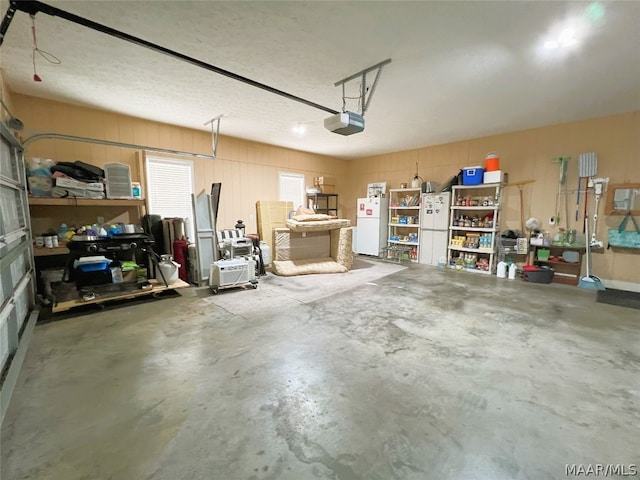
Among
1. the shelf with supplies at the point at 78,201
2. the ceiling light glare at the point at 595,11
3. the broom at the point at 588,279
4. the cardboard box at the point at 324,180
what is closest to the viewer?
the ceiling light glare at the point at 595,11

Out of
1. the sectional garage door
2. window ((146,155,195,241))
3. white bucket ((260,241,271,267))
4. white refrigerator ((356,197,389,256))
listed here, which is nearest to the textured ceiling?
window ((146,155,195,241))

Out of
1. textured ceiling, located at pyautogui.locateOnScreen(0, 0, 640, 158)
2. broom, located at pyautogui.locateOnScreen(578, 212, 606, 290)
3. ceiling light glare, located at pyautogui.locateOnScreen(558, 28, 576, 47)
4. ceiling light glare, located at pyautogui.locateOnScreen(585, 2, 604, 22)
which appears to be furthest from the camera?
broom, located at pyautogui.locateOnScreen(578, 212, 606, 290)

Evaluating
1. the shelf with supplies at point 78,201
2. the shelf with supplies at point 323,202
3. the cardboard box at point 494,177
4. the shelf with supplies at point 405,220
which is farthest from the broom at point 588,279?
the shelf with supplies at point 78,201

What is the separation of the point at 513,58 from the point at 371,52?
153cm

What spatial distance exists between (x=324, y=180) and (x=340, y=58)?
17.2ft

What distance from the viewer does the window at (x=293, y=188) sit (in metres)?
7.23

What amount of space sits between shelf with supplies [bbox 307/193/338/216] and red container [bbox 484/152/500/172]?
3.82m

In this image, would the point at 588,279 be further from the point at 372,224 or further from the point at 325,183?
the point at 325,183

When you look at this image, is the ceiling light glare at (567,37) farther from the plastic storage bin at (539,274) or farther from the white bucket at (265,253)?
the white bucket at (265,253)

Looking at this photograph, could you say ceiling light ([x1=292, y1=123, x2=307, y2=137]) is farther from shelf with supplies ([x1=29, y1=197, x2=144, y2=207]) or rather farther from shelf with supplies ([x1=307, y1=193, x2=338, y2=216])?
shelf with supplies ([x1=29, y1=197, x2=144, y2=207])

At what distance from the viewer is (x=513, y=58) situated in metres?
2.86

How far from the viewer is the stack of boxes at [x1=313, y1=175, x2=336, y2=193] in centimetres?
778

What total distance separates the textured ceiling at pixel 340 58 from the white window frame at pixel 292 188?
8.01 ft

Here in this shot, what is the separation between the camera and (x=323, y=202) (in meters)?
8.31
